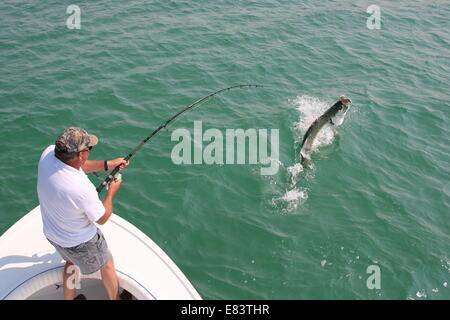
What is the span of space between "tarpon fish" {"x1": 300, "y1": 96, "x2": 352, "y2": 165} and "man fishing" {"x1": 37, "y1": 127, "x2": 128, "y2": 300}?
23.7 feet

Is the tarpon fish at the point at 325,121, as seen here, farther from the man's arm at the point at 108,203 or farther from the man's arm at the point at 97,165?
the man's arm at the point at 108,203

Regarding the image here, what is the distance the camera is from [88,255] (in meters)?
6.13

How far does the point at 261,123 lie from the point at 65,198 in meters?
8.48

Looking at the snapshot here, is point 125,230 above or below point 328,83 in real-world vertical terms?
below

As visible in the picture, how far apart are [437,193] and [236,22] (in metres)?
11.0

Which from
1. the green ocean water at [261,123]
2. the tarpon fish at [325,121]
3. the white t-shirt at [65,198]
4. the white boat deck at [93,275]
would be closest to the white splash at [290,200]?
the green ocean water at [261,123]

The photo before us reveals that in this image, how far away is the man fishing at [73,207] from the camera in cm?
554

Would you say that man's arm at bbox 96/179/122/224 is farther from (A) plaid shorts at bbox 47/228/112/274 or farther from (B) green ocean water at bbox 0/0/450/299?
(B) green ocean water at bbox 0/0/450/299

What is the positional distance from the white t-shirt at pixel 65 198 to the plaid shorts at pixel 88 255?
21cm

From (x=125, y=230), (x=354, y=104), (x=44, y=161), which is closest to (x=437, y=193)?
(x=354, y=104)

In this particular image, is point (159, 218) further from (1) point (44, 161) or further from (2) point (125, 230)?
(1) point (44, 161)

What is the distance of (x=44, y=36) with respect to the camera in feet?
54.2

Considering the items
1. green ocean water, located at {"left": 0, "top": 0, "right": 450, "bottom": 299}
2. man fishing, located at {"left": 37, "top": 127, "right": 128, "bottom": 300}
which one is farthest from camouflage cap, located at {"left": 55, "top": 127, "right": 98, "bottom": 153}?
green ocean water, located at {"left": 0, "top": 0, "right": 450, "bottom": 299}

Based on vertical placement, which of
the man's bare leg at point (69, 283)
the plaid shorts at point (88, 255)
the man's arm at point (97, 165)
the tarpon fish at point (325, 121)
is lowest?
the man's bare leg at point (69, 283)
